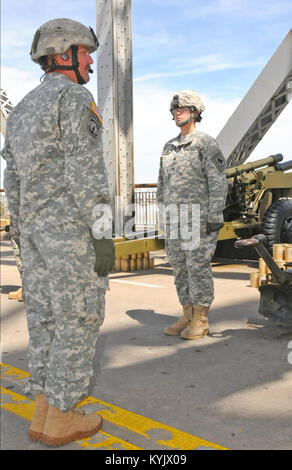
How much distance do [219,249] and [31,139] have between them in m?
7.02

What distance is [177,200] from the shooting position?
14.1 feet

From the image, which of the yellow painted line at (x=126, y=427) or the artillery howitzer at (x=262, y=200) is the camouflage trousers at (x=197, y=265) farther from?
the artillery howitzer at (x=262, y=200)

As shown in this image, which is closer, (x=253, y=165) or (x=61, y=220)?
(x=61, y=220)

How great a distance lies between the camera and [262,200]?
841cm

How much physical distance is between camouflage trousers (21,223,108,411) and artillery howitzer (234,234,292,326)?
81.8 inches

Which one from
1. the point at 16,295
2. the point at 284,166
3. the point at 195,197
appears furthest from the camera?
the point at 284,166

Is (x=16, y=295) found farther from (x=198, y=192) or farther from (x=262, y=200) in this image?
(x=262, y=200)

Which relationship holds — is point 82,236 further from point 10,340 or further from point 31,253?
point 10,340

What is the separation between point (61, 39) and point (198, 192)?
206 cm

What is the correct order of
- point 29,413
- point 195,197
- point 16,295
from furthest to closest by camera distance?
point 16,295 < point 195,197 < point 29,413

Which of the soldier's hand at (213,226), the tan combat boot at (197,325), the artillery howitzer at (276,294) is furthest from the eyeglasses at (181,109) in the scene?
the tan combat boot at (197,325)

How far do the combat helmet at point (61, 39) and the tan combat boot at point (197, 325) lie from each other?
2.37 m

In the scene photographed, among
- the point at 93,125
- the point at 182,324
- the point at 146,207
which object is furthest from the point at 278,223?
the point at 146,207
